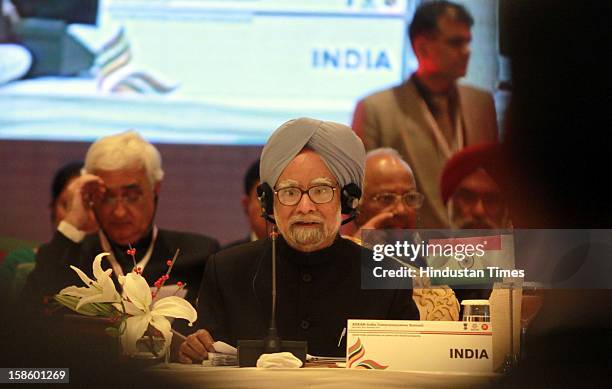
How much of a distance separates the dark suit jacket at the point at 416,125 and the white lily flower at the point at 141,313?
6.31ft

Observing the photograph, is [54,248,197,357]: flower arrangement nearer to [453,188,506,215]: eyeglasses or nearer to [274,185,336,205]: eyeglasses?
[274,185,336,205]: eyeglasses

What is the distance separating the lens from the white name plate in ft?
8.67

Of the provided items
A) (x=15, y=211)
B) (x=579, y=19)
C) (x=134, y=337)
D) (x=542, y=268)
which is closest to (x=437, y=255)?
(x=542, y=268)

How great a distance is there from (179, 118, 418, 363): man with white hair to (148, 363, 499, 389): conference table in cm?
15

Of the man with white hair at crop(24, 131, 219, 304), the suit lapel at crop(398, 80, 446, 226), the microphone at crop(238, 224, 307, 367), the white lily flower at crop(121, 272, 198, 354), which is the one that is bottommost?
the microphone at crop(238, 224, 307, 367)

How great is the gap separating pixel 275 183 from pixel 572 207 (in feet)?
3.36

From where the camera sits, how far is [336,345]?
2863 mm

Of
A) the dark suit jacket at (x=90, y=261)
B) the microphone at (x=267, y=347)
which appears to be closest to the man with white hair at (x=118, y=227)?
the dark suit jacket at (x=90, y=261)

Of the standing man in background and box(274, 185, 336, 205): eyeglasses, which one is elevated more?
the standing man in background

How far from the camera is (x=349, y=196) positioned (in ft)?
9.56

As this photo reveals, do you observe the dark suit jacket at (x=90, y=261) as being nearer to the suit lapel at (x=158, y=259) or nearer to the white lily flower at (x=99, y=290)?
the suit lapel at (x=158, y=259)

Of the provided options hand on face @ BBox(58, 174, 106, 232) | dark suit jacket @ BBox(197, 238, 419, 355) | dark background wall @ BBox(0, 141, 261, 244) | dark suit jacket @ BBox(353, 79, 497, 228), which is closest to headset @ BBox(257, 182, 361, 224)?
dark suit jacket @ BBox(197, 238, 419, 355)

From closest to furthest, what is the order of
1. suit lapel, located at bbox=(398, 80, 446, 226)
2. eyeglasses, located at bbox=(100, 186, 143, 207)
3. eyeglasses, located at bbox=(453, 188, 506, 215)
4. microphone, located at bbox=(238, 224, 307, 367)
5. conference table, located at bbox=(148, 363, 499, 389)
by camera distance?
conference table, located at bbox=(148, 363, 499, 389), microphone, located at bbox=(238, 224, 307, 367), eyeglasses, located at bbox=(100, 186, 143, 207), eyeglasses, located at bbox=(453, 188, 506, 215), suit lapel, located at bbox=(398, 80, 446, 226)

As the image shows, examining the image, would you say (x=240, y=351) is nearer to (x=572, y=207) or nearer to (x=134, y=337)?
(x=134, y=337)
